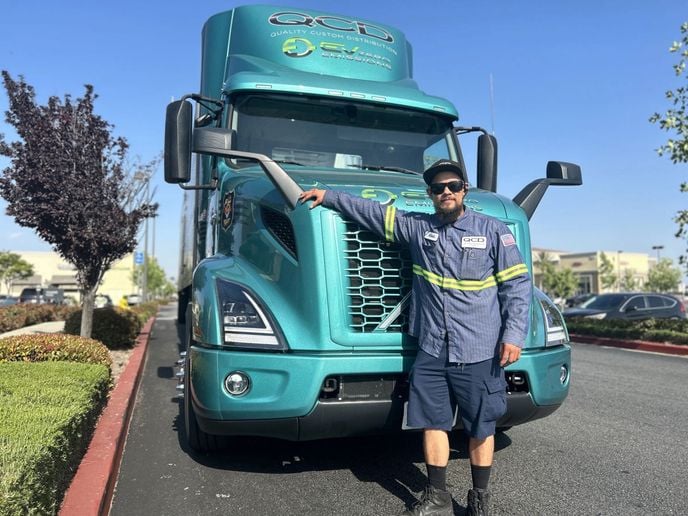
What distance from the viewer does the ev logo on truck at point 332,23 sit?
5.85 m

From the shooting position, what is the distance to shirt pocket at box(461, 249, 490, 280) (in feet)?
10.5

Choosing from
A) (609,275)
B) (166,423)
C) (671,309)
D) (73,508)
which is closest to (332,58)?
(166,423)

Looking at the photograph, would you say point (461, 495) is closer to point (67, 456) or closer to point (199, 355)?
point (199, 355)

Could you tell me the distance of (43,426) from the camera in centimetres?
326

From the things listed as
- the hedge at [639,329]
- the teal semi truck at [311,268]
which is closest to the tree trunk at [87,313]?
the teal semi truck at [311,268]

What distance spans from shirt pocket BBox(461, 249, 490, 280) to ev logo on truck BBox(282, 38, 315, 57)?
3199 millimetres

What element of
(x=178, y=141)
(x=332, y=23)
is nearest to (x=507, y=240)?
(x=178, y=141)

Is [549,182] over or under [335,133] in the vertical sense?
under

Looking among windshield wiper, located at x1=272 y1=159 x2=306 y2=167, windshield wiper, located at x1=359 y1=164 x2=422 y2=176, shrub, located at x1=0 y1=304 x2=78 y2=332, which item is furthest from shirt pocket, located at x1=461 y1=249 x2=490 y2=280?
shrub, located at x1=0 y1=304 x2=78 y2=332

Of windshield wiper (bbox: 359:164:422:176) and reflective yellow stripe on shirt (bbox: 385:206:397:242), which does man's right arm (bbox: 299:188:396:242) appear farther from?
windshield wiper (bbox: 359:164:422:176)

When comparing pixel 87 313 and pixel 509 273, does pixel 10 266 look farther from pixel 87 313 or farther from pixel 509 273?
pixel 509 273

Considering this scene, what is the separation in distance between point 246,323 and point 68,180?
6.30m

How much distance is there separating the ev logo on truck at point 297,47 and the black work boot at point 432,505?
13.4 ft

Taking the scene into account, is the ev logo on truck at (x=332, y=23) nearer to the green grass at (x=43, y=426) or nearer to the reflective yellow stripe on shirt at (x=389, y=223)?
the reflective yellow stripe on shirt at (x=389, y=223)
